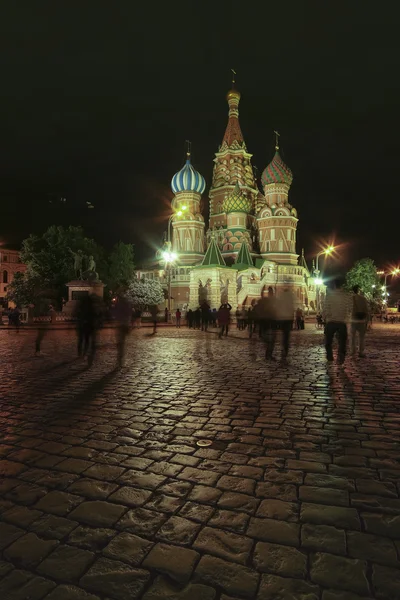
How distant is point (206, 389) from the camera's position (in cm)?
662

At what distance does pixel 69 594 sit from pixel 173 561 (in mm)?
565

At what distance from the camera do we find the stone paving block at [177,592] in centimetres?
189

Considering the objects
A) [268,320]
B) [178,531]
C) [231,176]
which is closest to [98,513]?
[178,531]

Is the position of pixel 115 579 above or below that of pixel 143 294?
below

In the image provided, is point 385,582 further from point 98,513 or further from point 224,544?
point 98,513

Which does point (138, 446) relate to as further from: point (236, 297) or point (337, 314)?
point (236, 297)

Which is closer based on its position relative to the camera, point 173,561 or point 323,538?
point 173,561

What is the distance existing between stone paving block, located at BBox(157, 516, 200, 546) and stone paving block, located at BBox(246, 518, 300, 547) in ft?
1.19

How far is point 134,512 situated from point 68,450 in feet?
4.69

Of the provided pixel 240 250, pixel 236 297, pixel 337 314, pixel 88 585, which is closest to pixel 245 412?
pixel 88 585

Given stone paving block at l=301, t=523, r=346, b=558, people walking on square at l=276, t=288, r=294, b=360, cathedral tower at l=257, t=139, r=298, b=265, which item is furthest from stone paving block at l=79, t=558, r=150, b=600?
cathedral tower at l=257, t=139, r=298, b=265

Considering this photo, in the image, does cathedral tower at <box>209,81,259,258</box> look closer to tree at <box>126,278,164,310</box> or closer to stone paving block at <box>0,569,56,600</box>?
tree at <box>126,278,164,310</box>

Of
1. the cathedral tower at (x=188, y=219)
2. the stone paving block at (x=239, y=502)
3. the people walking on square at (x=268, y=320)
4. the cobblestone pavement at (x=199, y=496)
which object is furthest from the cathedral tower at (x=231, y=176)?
the stone paving block at (x=239, y=502)

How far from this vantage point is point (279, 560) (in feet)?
7.07
